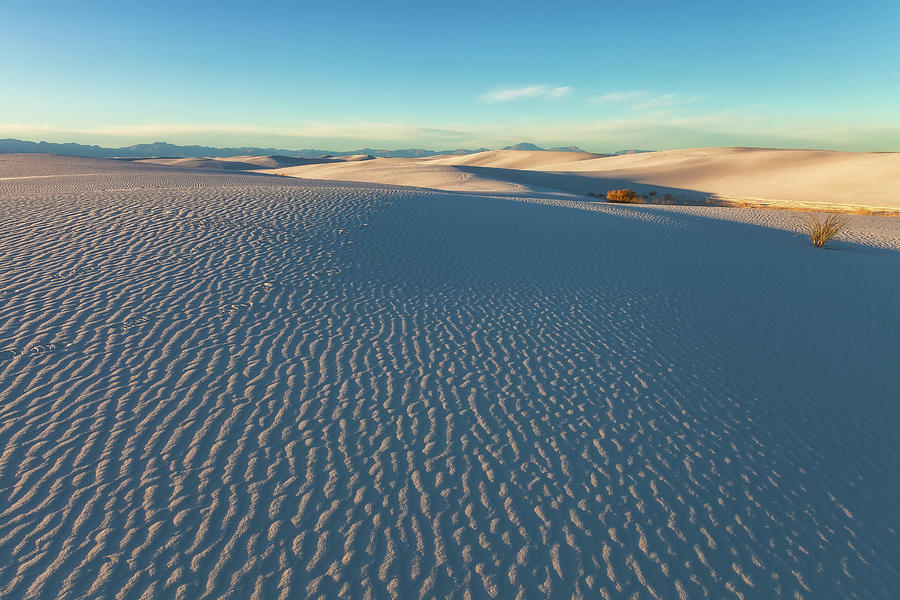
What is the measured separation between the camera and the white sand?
10.0ft

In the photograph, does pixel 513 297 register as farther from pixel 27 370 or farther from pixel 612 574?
pixel 27 370

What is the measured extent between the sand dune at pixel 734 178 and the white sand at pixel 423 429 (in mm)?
21032

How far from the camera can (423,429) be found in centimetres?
431

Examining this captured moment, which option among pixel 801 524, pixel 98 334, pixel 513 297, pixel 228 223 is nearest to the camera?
pixel 801 524

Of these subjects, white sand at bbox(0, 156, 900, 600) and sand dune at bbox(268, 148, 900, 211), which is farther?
sand dune at bbox(268, 148, 900, 211)

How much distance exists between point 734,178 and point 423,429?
157 ft

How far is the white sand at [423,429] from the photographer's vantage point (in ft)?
10.0

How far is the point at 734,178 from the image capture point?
141ft

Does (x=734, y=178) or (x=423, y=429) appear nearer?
(x=423, y=429)

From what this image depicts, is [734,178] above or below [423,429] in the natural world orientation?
above

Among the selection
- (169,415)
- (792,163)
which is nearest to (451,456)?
(169,415)

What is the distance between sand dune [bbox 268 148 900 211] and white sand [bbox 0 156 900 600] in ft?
69.0

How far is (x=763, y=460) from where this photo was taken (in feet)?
13.7

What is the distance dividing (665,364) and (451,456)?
10.2ft
